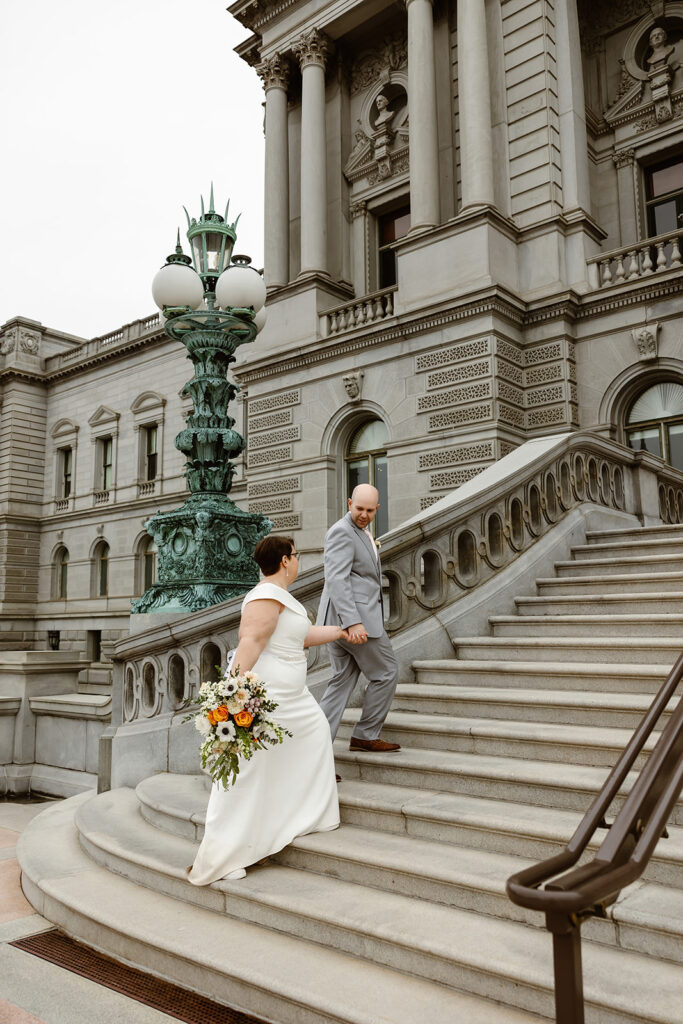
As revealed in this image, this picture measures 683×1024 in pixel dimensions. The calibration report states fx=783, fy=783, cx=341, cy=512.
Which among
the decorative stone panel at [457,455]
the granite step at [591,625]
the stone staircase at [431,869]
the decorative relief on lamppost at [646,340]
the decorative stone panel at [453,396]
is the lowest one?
the stone staircase at [431,869]

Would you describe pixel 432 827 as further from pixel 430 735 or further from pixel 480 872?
pixel 430 735

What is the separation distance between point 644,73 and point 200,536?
649 inches

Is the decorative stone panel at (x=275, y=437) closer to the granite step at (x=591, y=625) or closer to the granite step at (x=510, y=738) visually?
the granite step at (x=591, y=625)

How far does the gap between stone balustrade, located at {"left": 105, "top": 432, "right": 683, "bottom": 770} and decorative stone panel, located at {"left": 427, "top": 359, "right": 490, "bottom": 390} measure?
587 centimetres

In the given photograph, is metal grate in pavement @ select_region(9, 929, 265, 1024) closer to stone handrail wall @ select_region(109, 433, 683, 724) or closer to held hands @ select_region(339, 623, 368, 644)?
held hands @ select_region(339, 623, 368, 644)

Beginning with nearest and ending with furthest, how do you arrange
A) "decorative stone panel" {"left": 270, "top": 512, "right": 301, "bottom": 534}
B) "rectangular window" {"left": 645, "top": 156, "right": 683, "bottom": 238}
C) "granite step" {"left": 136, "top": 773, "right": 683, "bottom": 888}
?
"granite step" {"left": 136, "top": 773, "right": 683, "bottom": 888}, "rectangular window" {"left": 645, "top": 156, "right": 683, "bottom": 238}, "decorative stone panel" {"left": 270, "top": 512, "right": 301, "bottom": 534}

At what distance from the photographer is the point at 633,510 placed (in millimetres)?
10594

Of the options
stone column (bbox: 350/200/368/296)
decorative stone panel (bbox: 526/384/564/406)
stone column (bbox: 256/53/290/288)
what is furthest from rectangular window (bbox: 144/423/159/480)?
decorative stone panel (bbox: 526/384/564/406)

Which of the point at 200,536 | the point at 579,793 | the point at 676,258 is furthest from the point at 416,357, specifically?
the point at 579,793

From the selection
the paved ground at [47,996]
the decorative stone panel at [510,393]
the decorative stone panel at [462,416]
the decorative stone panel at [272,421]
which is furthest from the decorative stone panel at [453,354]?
the paved ground at [47,996]

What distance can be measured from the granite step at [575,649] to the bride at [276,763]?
222 cm

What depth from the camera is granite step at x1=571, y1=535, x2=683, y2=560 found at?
24.8 feet

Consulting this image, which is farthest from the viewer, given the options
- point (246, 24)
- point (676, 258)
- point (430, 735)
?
point (246, 24)

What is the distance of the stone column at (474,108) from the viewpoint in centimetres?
1600
